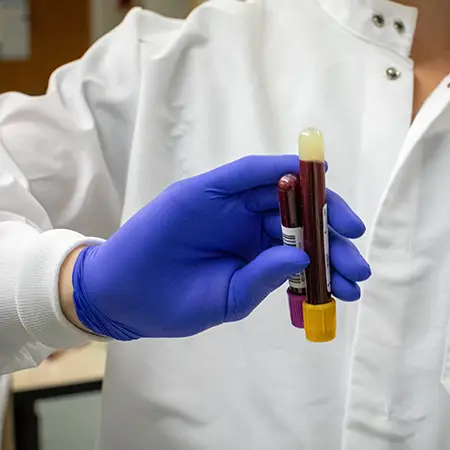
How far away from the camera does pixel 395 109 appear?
1.92ft

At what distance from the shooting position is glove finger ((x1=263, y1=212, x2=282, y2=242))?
1.53 feet

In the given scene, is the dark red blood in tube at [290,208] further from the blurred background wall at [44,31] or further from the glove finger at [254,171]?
the blurred background wall at [44,31]

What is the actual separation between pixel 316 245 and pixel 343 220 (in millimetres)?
24

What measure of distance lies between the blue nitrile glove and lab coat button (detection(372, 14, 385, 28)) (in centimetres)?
23

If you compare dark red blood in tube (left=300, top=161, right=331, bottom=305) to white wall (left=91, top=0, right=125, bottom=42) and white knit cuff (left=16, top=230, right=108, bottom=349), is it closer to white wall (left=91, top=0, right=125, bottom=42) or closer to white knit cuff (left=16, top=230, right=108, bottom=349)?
white knit cuff (left=16, top=230, right=108, bottom=349)

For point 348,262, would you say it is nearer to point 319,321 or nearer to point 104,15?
point 319,321

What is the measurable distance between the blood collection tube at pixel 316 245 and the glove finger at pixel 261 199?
45 millimetres

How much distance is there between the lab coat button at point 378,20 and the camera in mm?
600

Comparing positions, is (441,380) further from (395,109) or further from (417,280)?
(395,109)

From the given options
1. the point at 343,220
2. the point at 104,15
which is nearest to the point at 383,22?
the point at 343,220

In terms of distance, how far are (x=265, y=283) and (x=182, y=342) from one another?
21 centimetres

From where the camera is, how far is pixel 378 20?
1.97ft

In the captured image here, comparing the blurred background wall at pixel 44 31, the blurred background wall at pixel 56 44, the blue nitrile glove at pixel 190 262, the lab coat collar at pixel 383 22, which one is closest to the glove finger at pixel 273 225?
the blue nitrile glove at pixel 190 262

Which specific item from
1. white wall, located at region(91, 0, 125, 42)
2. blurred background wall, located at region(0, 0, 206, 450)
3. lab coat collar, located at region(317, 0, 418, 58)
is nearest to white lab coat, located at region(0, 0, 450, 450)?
lab coat collar, located at region(317, 0, 418, 58)
